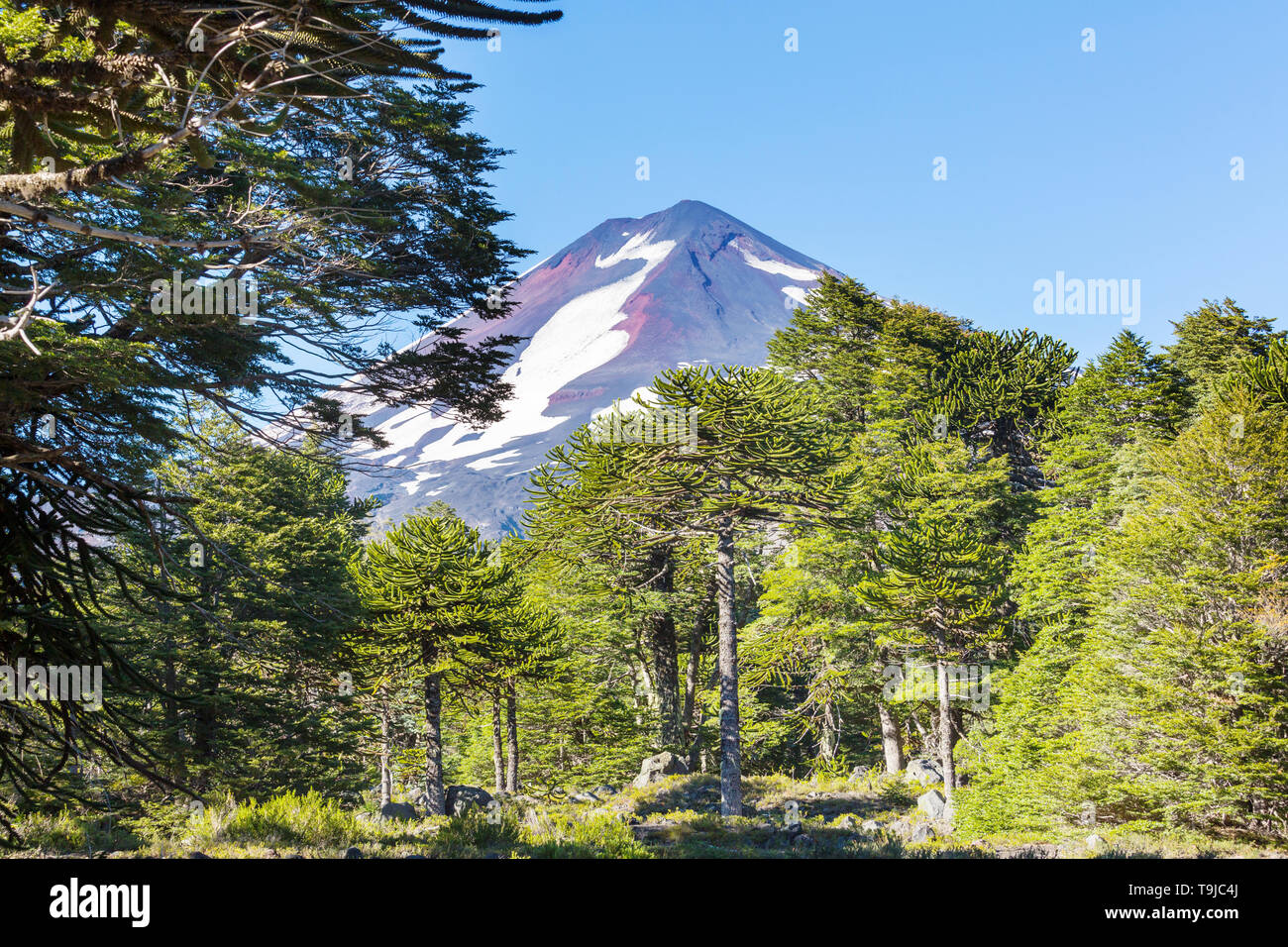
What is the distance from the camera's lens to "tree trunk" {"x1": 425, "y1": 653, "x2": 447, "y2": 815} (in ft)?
71.6

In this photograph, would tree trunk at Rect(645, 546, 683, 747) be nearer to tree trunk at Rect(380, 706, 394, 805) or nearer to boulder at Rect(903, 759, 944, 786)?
boulder at Rect(903, 759, 944, 786)

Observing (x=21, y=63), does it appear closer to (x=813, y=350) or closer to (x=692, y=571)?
(x=692, y=571)

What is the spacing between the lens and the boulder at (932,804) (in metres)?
25.9

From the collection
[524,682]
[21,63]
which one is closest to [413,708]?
[524,682]

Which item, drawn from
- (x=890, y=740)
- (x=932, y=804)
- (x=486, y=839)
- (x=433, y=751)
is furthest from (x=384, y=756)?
(x=486, y=839)

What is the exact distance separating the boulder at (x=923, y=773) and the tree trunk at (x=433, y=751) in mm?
17639

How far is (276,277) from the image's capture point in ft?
35.3

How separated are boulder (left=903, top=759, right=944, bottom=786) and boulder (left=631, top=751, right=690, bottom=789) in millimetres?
8684

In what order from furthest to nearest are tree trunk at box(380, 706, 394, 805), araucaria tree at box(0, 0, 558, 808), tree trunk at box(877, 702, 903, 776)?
tree trunk at box(877, 702, 903, 776) < tree trunk at box(380, 706, 394, 805) < araucaria tree at box(0, 0, 558, 808)

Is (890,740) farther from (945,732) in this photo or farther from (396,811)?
(396,811)

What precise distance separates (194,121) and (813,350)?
46.0 m

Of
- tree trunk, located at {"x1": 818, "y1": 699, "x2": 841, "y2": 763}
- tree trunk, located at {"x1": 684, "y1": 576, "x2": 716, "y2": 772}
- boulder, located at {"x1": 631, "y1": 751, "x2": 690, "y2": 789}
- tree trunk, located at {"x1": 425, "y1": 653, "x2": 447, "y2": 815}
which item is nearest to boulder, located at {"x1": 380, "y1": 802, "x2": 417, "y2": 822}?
tree trunk, located at {"x1": 425, "y1": 653, "x2": 447, "y2": 815}

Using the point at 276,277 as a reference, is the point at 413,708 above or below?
below
